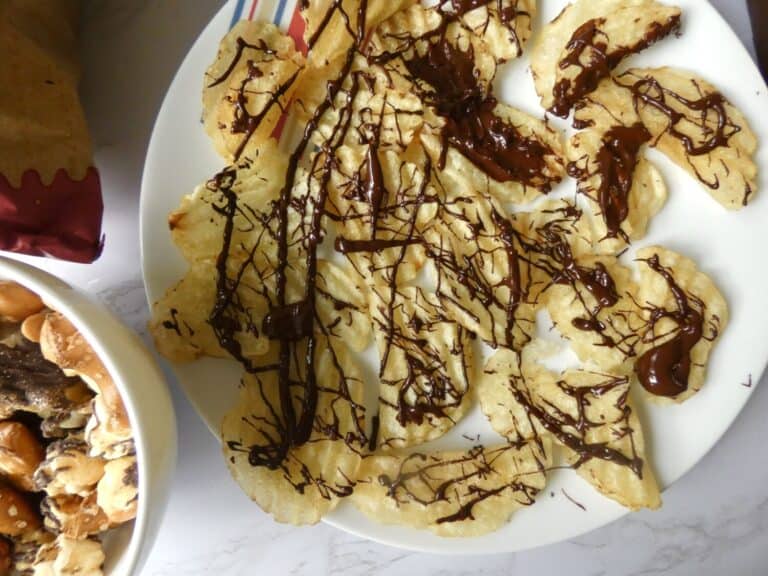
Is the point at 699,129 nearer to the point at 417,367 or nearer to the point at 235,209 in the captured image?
the point at 417,367

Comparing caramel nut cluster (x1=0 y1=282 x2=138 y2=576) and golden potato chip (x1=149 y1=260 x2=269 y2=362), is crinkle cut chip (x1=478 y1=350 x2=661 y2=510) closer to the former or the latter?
golden potato chip (x1=149 y1=260 x2=269 y2=362)

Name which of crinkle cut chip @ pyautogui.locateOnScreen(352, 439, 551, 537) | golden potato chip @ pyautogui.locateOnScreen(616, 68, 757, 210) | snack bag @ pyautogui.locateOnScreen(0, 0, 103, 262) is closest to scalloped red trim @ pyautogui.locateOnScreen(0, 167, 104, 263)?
snack bag @ pyautogui.locateOnScreen(0, 0, 103, 262)

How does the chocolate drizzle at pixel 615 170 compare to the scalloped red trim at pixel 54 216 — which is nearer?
the scalloped red trim at pixel 54 216

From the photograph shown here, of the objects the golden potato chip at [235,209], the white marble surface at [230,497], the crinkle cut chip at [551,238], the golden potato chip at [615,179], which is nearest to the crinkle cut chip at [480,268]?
the crinkle cut chip at [551,238]

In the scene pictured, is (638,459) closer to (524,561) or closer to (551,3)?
(524,561)

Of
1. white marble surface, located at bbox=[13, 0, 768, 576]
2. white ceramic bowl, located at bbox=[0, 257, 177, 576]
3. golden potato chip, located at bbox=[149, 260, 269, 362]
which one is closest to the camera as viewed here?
white ceramic bowl, located at bbox=[0, 257, 177, 576]

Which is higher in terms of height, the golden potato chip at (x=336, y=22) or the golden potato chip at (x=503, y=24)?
the golden potato chip at (x=336, y=22)

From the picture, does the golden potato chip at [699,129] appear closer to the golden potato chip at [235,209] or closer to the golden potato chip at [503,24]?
the golden potato chip at [503,24]
